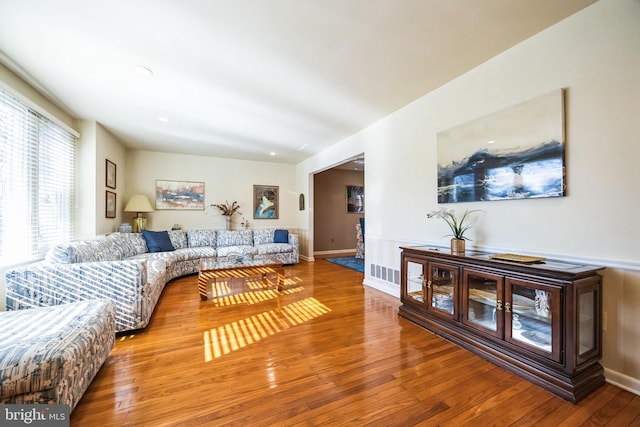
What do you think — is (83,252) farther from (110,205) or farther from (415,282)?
(415,282)

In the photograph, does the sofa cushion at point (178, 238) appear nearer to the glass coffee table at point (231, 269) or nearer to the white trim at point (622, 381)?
the glass coffee table at point (231, 269)

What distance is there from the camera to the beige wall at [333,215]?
7.34m

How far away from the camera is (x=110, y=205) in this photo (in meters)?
4.38

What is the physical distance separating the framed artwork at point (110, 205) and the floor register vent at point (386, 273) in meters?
4.39

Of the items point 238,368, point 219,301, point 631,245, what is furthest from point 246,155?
point 631,245

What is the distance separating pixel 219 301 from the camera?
3.29 metres

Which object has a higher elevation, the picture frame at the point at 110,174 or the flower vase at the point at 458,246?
the picture frame at the point at 110,174

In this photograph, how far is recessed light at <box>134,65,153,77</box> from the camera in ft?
7.86

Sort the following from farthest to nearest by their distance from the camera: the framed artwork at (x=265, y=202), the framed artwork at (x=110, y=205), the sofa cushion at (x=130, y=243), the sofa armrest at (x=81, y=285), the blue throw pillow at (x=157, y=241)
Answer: the framed artwork at (x=265, y=202)
the blue throw pillow at (x=157, y=241)
the framed artwork at (x=110, y=205)
the sofa cushion at (x=130, y=243)
the sofa armrest at (x=81, y=285)

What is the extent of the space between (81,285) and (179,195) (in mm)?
3747

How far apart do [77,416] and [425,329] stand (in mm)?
2560

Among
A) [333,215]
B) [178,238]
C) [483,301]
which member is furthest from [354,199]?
[483,301]

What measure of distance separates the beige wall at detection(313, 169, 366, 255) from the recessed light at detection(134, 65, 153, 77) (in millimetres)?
5028

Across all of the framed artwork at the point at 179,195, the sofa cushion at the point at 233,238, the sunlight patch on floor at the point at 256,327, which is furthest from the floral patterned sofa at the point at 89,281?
the framed artwork at the point at 179,195
